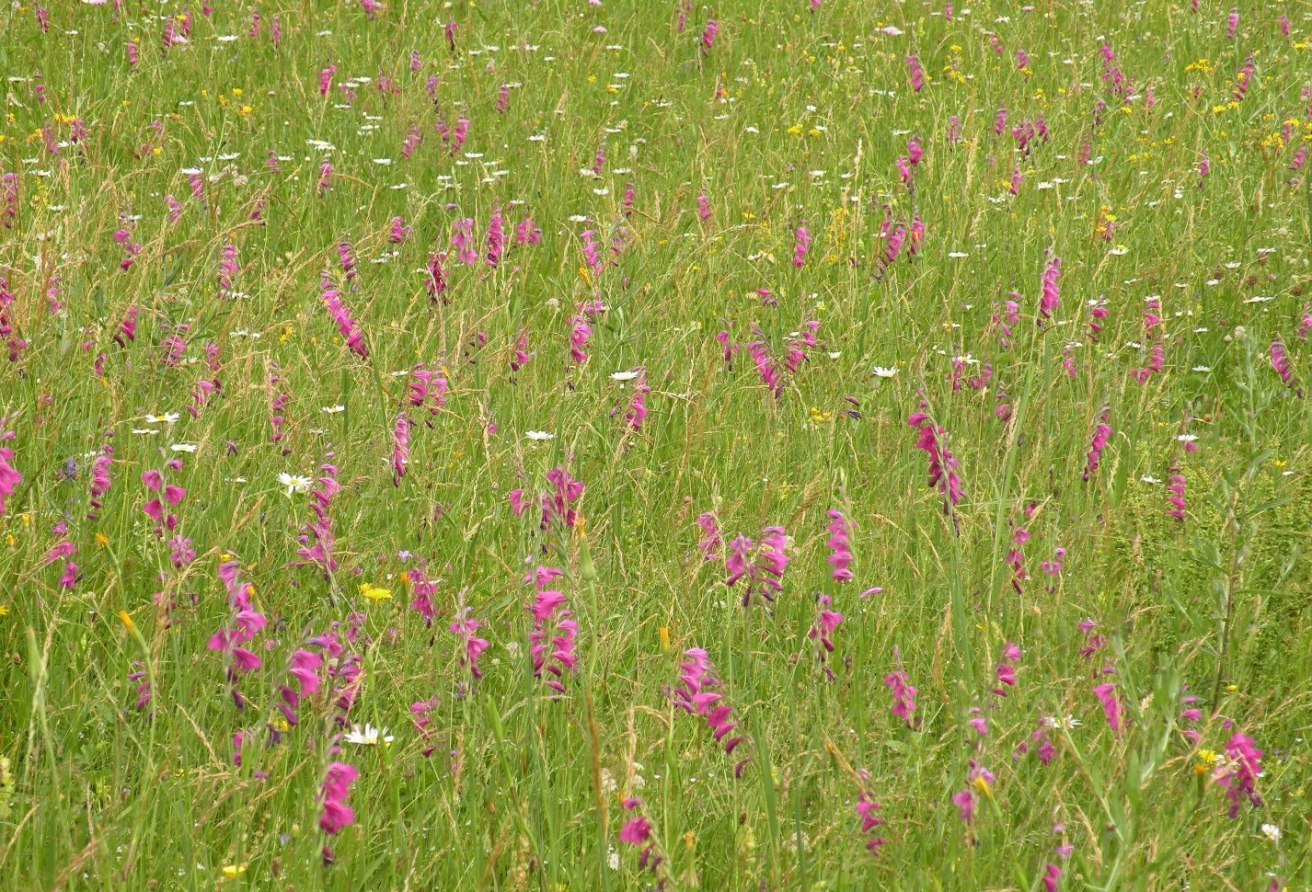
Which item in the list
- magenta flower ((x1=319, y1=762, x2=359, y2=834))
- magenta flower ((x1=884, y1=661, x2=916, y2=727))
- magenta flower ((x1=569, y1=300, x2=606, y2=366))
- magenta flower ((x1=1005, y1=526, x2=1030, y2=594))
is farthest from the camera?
magenta flower ((x1=569, y1=300, x2=606, y2=366))

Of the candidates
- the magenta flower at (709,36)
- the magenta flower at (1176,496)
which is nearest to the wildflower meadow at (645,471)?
the magenta flower at (1176,496)

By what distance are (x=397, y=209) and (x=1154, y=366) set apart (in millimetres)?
2453

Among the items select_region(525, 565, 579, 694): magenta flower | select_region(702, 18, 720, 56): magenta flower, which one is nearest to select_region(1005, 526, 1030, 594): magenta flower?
select_region(525, 565, 579, 694): magenta flower

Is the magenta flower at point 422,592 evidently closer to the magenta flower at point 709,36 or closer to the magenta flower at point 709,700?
the magenta flower at point 709,700

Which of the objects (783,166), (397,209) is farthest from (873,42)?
(397,209)

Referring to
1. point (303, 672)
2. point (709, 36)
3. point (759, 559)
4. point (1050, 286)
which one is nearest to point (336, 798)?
point (303, 672)

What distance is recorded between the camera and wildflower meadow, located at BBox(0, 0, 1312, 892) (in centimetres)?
176

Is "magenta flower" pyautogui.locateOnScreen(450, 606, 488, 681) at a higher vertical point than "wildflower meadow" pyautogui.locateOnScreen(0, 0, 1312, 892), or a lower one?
higher

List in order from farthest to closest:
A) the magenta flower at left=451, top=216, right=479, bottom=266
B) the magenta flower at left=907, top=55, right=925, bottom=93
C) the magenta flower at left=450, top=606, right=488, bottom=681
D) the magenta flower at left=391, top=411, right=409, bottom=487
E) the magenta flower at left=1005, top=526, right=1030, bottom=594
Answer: the magenta flower at left=907, top=55, right=925, bottom=93, the magenta flower at left=451, top=216, right=479, bottom=266, the magenta flower at left=391, top=411, right=409, bottom=487, the magenta flower at left=1005, top=526, right=1030, bottom=594, the magenta flower at left=450, top=606, right=488, bottom=681

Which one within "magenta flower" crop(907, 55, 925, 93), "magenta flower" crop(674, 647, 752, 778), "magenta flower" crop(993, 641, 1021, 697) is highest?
"magenta flower" crop(674, 647, 752, 778)

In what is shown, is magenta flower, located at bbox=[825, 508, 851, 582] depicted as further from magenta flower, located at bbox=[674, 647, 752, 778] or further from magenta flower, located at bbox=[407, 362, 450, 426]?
magenta flower, located at bbox=[407, 362, 450, 426]

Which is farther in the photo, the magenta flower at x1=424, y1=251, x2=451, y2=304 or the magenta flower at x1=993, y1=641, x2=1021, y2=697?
the magenta flower at x1=424, y1=251, x2=451, y2=304

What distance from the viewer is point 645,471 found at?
297 centimetres

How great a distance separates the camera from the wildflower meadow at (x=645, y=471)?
1.76 metres
